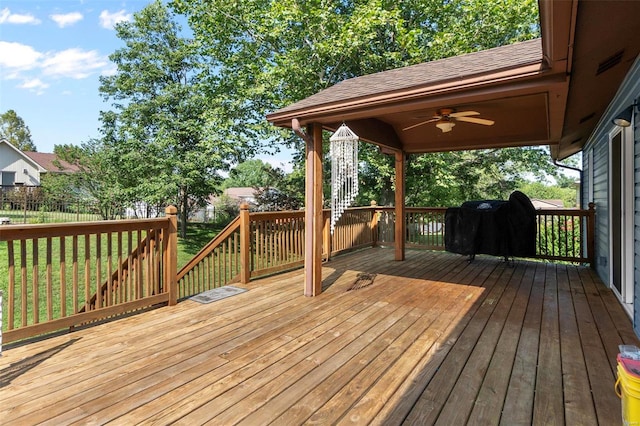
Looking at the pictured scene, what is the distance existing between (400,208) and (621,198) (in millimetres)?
3293

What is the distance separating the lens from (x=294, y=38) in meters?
10.1

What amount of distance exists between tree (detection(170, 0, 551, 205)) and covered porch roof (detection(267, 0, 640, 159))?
16.3 ft

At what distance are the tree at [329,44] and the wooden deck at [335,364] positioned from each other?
7.16 meters

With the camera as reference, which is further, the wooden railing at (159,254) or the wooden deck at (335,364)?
the wooden railing at (159,254)

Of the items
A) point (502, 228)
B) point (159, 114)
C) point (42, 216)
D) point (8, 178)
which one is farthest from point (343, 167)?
point (8, 178)

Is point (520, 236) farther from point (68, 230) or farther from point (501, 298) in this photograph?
point (68, 230)

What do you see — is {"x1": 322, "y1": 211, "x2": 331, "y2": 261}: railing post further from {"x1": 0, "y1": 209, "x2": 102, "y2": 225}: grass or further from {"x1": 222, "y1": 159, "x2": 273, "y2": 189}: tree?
{"x1": 0, "y1": 209, "x2": 102, "y2": 225}: grass

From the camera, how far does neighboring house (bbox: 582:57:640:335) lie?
2855mm

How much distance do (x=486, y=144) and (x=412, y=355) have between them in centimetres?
459

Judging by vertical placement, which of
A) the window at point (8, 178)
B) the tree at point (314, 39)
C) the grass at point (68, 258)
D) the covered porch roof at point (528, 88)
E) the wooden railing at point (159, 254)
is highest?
the tree at point (314, 39)

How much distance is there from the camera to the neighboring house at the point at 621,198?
286 centimetres

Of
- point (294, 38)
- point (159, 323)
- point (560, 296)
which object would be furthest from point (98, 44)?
point (560, 296)

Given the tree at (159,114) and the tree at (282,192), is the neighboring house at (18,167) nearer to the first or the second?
the tree at (159,114)

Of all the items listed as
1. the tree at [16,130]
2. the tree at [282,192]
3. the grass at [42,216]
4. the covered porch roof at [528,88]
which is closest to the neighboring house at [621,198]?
the covered porch roof at [528,88]
